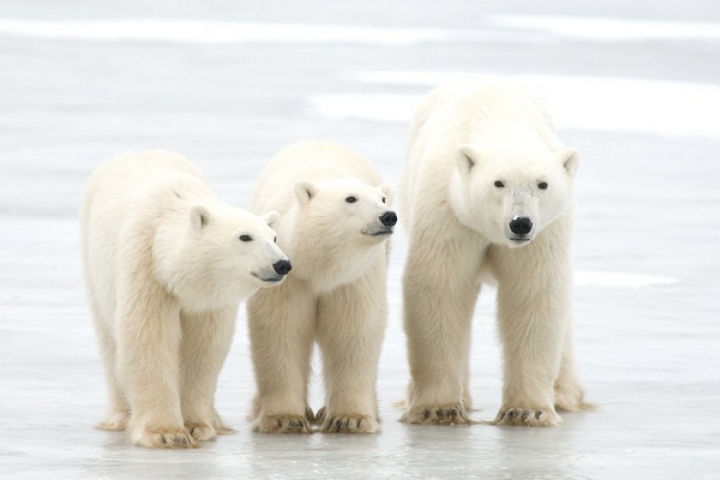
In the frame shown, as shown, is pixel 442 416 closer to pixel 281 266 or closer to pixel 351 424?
pixel 351 424

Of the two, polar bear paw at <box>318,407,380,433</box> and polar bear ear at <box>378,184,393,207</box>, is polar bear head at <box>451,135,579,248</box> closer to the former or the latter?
polar bear ear at <box>378,184,393,207</box>

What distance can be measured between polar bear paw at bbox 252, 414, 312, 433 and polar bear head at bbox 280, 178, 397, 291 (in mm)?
552

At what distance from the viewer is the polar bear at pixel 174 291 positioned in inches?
235

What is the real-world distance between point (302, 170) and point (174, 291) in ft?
3.62

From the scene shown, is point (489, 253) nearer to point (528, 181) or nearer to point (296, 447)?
point (528, 181)

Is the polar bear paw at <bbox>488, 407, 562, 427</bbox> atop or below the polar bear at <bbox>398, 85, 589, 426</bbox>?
below

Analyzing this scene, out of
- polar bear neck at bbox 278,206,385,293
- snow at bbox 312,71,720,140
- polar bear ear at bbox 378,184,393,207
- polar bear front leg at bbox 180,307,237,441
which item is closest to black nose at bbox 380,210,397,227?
polar bear neck at bbox 278,206,385,293

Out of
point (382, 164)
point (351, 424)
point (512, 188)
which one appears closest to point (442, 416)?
point (351, 424)

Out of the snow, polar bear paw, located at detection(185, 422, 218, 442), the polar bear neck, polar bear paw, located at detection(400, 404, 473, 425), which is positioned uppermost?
the snow

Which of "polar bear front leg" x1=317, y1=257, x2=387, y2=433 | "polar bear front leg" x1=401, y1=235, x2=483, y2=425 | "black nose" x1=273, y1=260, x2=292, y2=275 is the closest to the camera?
"black nose" x1=273, y1=260, x2=292, y2=275

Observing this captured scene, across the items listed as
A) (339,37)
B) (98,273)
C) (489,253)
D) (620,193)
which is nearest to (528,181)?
(489,253)

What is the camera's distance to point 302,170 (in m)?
6.91

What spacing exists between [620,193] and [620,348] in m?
4.72

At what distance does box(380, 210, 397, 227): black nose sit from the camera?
620 centimetres
